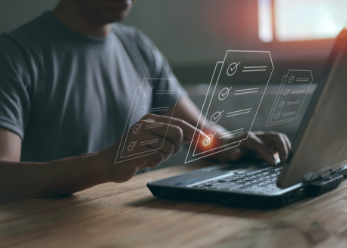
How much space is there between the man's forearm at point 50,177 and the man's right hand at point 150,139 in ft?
0.12

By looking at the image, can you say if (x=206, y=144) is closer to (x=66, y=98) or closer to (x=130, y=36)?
(x=66, y=98)

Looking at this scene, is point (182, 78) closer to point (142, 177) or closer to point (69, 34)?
point (69, 34)

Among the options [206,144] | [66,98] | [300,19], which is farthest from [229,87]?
[300,19]

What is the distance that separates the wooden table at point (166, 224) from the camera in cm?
45

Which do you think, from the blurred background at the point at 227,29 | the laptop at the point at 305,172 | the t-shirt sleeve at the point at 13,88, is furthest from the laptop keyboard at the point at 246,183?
the blurred background at the point at 227,29

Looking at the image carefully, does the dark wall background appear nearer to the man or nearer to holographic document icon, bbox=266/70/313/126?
the man

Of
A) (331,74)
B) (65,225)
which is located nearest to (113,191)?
(65,225)

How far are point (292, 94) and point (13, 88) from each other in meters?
0.70

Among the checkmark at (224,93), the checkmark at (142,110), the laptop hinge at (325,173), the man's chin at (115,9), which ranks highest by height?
the man's chin at (115,9)

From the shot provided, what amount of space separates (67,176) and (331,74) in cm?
50

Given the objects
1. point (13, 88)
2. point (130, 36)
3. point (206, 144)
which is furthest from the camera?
point (130, 36)

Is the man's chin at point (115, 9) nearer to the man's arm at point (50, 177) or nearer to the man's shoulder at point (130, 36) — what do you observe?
the man's shoulder at point (130, 36)

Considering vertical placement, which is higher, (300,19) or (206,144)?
(300,19)

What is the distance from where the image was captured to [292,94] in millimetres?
890
